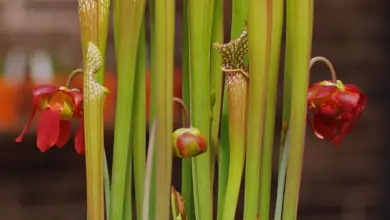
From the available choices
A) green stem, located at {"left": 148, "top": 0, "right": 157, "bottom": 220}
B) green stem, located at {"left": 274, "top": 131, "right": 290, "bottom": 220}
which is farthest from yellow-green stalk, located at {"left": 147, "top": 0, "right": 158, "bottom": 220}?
green stem, located at {"left": 274, "top": 131, "right": 290, "bottom": 220}

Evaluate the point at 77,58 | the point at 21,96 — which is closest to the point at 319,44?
the point at 77,58

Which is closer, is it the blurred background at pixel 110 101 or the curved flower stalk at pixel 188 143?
the curved flower stalk at pixel 188 143

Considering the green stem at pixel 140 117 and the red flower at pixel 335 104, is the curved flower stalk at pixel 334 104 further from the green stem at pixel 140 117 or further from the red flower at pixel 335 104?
the green stem at pixel 140 117

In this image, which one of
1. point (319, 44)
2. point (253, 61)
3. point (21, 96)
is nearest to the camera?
point (253, 61)

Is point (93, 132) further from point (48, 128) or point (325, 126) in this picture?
point (325, 126)

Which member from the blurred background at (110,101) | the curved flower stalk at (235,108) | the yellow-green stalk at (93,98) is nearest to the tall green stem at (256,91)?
the curved flower stalk at (235,108)

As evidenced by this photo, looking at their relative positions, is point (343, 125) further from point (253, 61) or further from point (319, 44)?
point (319, 44)

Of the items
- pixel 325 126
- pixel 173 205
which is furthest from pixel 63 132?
pixel 325 126

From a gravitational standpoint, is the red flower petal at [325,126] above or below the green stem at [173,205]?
above
